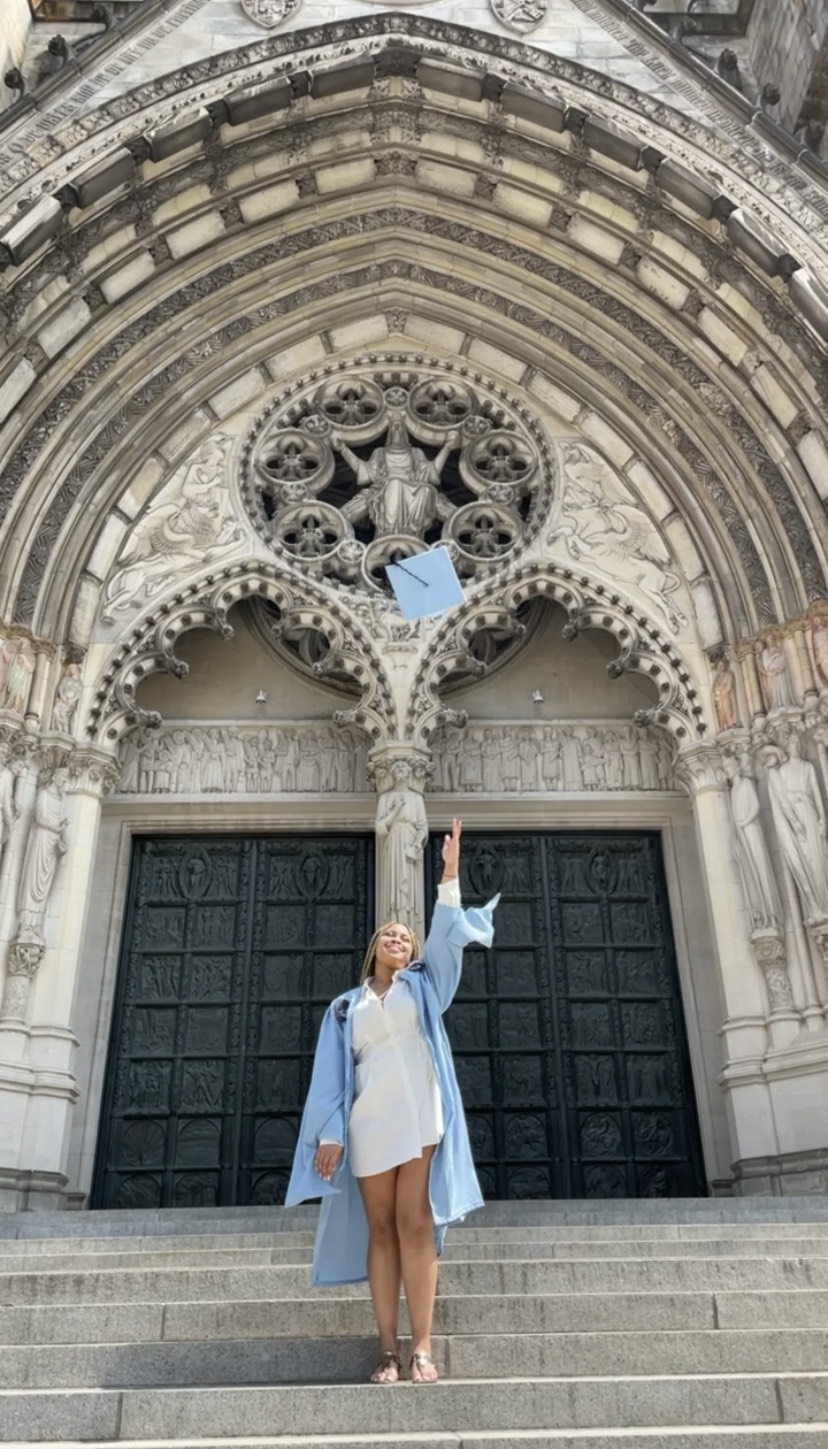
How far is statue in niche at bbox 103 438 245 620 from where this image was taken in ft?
32.2

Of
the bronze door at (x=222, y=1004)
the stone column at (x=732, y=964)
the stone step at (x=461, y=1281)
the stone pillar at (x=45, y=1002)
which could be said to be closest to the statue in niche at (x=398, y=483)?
the bronze door at (x=222, y=1004)

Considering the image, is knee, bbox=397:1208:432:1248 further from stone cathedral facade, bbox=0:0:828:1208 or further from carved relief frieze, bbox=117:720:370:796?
carved relief frieze, bbox=117:720:370:796

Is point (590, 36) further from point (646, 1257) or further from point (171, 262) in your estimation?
point (646, 1257)

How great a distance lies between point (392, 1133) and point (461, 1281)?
112cm

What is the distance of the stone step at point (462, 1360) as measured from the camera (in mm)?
3684

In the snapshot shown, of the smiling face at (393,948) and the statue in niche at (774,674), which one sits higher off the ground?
→ the statue in niche at (774,674)

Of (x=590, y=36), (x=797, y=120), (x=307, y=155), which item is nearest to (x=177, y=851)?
(x=307, y=155)

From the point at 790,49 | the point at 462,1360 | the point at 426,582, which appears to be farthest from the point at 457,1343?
the point at 790,49

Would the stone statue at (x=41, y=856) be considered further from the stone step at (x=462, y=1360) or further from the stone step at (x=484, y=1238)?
the stone step at (x=462, y=1360)

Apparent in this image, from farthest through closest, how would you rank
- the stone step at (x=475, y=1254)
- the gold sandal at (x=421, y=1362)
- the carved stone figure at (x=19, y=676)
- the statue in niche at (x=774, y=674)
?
1. the statue in niche at (x=774, y=674)
2. the carved stone figure at (x=19, y=676)
3. the stone step at (x=475, y=1254)
4. the gold sandal at (x=421, y=1362)

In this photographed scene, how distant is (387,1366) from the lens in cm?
347

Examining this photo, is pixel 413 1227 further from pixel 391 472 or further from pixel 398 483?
pixel 391 472

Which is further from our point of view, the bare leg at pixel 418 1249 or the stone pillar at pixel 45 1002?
the stone pillar at pixel 45 1002

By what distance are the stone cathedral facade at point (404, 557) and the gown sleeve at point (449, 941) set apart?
4793 millimetres
